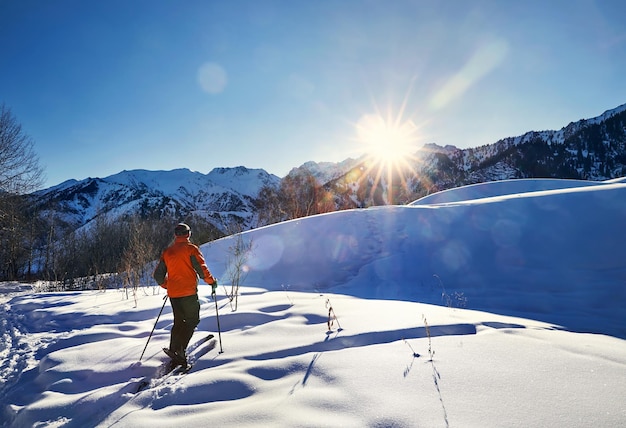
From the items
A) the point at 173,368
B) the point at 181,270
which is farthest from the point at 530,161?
the point at 173,368

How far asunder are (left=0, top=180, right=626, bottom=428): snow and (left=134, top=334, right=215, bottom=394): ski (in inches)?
3.1

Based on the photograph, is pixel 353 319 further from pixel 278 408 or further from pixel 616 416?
pixel 616 416

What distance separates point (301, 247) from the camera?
34.1ft

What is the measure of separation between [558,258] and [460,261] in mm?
2088

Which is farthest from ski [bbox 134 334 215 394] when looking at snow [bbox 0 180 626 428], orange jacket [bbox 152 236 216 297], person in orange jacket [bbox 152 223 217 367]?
orange jacket [bbox 152 236 216 297]

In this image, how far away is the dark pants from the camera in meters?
3.71

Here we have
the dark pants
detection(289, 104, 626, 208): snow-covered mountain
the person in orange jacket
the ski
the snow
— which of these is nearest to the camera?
the snow

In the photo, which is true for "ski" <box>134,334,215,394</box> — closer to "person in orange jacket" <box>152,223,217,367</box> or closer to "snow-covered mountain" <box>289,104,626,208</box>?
"person in orange jacket" <box>152,223,217,367</box>

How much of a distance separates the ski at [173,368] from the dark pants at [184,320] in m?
0.17

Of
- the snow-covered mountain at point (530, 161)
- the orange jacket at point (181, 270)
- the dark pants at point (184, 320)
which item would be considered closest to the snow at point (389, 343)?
the dark pants at point (184, 320)

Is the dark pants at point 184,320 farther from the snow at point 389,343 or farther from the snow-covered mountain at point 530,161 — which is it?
Answer: the snow-covered mountain at point 530,161

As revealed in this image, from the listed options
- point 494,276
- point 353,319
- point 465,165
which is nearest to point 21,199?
point 353,319

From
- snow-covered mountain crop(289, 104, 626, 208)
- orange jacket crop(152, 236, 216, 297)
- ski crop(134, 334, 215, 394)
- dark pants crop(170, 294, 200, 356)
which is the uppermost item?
snow-covered mountain crop(289, 104, 626, 208)

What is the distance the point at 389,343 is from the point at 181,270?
8.39 ft
